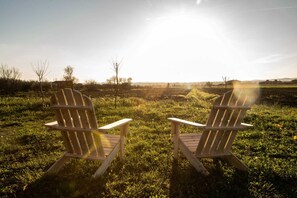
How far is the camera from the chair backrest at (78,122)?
3.17 m

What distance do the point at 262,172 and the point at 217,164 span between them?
30.4 inches

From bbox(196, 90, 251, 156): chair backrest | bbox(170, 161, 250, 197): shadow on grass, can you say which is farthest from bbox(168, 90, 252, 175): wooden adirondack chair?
bbox(170, 161, 250, 197): shadow on grass

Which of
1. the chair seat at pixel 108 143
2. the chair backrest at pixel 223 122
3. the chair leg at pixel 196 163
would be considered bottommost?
the chair leg at pixel 196 163

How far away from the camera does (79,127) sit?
3.31m

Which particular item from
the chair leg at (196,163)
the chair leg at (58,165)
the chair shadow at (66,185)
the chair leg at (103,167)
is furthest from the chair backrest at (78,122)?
the chair leg at (196,163)

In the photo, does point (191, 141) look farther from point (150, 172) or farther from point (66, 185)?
point (66, 185)

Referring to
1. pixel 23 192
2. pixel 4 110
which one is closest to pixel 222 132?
pixel 23 192

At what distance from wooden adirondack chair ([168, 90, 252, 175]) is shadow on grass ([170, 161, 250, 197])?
182mm

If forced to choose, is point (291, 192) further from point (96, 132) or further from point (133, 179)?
point (96, 132)

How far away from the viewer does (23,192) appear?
3.09 meters

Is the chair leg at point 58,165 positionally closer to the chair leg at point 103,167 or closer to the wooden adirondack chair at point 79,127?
the wooden adirondack chair at point 79,127

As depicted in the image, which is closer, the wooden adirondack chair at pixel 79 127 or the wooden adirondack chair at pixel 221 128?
the wooden adirondack chair at pixel 79 127

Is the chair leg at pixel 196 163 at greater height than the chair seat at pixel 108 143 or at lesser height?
lesser

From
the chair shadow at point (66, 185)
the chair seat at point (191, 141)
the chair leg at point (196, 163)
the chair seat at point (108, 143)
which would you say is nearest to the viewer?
the chair shadow at point (66, 185)
